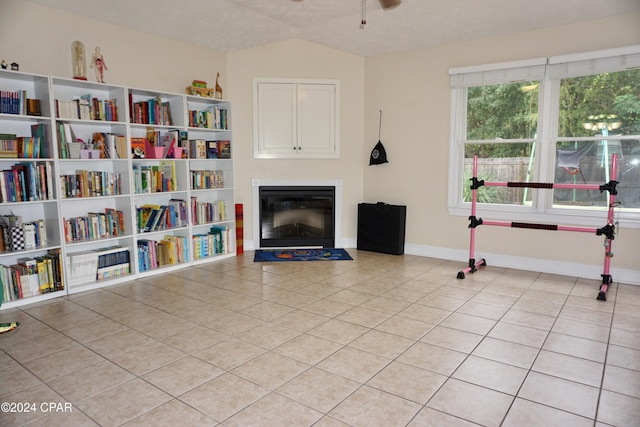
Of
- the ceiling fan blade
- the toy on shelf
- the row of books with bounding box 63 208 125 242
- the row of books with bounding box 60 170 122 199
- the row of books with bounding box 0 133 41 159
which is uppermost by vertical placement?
the ceiling fan blade

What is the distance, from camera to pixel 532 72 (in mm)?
4449

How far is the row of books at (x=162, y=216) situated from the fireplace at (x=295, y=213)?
3.52 ft

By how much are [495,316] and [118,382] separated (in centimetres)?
267

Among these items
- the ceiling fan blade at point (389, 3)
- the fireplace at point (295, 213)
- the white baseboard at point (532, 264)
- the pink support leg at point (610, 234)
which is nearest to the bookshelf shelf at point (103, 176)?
the fireplace at point (295, 213)

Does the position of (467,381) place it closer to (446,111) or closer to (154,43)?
(446,111)

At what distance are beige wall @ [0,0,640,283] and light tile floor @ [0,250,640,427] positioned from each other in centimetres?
102

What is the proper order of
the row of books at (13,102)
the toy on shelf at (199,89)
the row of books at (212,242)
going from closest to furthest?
the row of books at (13,102), the toy on shelf at (199,89), the row of books at (212,242)

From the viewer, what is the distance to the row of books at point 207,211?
16.3ft

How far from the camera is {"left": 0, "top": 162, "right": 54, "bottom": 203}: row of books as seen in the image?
3.44 metres

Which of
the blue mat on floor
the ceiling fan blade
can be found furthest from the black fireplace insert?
the ceiling fan blade

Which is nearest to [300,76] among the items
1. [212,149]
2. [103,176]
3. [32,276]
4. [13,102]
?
[212,149]

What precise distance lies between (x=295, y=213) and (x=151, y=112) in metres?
2.20

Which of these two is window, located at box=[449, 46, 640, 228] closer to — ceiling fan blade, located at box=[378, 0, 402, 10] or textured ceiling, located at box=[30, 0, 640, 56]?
textured ceiling, located at box=[30, 0, 640, 56]

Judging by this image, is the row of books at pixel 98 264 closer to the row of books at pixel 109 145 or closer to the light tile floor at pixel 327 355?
the light tile floor at pixel 327 355
